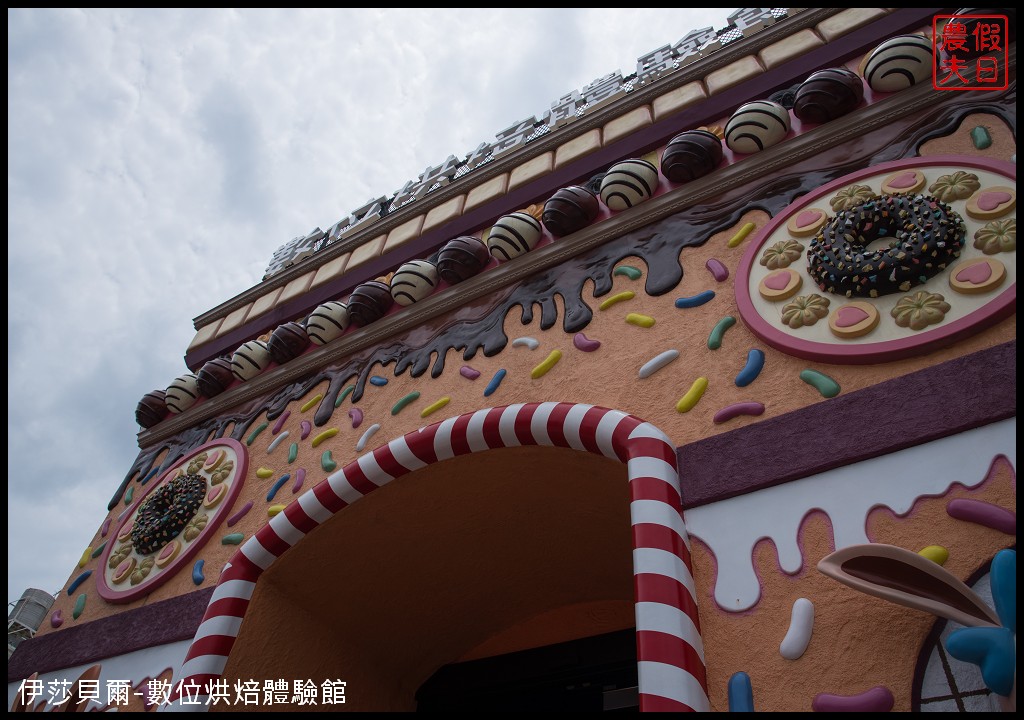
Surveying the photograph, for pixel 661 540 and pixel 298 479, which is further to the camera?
pixel 298 479

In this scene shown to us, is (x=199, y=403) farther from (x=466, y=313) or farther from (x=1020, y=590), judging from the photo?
(x=1020, y=590)

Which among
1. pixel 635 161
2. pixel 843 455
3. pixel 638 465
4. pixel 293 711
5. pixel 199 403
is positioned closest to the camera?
pixel 843 455

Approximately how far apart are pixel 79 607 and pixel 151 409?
1.68 m

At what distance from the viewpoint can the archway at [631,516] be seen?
2.43 metres

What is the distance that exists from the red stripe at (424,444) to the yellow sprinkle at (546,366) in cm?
55

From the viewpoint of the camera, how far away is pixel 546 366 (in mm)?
3811

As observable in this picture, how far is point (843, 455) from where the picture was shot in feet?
8.75

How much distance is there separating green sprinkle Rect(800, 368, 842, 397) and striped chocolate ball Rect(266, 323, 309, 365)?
3.48 meters

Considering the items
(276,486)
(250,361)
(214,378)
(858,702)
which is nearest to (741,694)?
(858,702)

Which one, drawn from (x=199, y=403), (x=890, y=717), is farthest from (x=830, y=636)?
(x=199, y=403)

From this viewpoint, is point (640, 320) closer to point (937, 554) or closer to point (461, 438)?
point (461, 438)

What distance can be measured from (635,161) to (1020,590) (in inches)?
119

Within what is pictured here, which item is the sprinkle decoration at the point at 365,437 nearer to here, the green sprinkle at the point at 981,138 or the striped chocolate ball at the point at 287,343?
the striped chocolate ball at the point at 287,343

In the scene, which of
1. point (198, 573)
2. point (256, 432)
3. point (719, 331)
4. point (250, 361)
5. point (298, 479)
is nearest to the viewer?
point (719, 331)
